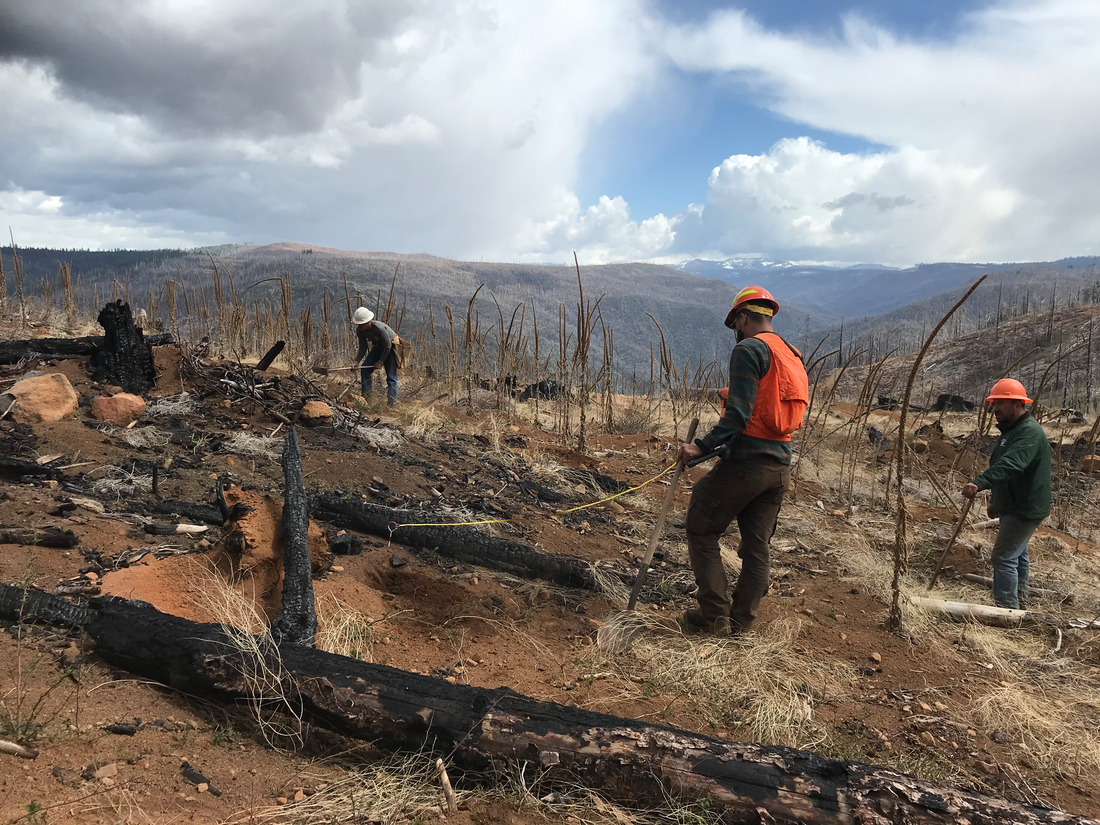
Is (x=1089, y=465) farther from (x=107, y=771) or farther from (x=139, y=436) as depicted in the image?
(x=139, y=436)

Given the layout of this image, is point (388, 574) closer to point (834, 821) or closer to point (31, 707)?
point (31, 707)

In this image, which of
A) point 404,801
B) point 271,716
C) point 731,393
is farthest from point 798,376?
point 271,716

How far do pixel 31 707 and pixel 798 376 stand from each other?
3.52 m

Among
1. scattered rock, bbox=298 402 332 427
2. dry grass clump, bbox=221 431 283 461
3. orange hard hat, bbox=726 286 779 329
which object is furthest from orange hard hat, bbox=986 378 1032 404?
scattered rock, bbox=298 402 332 427

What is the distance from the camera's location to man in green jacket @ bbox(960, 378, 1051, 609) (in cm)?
402

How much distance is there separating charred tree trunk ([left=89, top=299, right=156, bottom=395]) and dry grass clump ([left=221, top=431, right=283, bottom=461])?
67.7 inches

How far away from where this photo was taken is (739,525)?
11.6 feet

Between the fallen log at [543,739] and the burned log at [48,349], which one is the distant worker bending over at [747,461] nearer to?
the fallen log at [543,739]

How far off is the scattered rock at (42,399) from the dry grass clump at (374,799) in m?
4.65

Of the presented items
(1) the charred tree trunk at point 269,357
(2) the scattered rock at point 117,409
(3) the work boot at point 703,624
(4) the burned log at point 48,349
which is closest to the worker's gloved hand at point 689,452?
(3) the work boot at point 703,624

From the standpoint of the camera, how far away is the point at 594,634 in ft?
11.9

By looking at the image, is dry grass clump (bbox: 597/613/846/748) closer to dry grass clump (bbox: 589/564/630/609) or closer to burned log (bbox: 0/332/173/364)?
dry grass clump (bbox: 589/564/630/609)

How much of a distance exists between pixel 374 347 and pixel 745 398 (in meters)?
7.21

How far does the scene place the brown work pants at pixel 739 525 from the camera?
3330 millimetres
